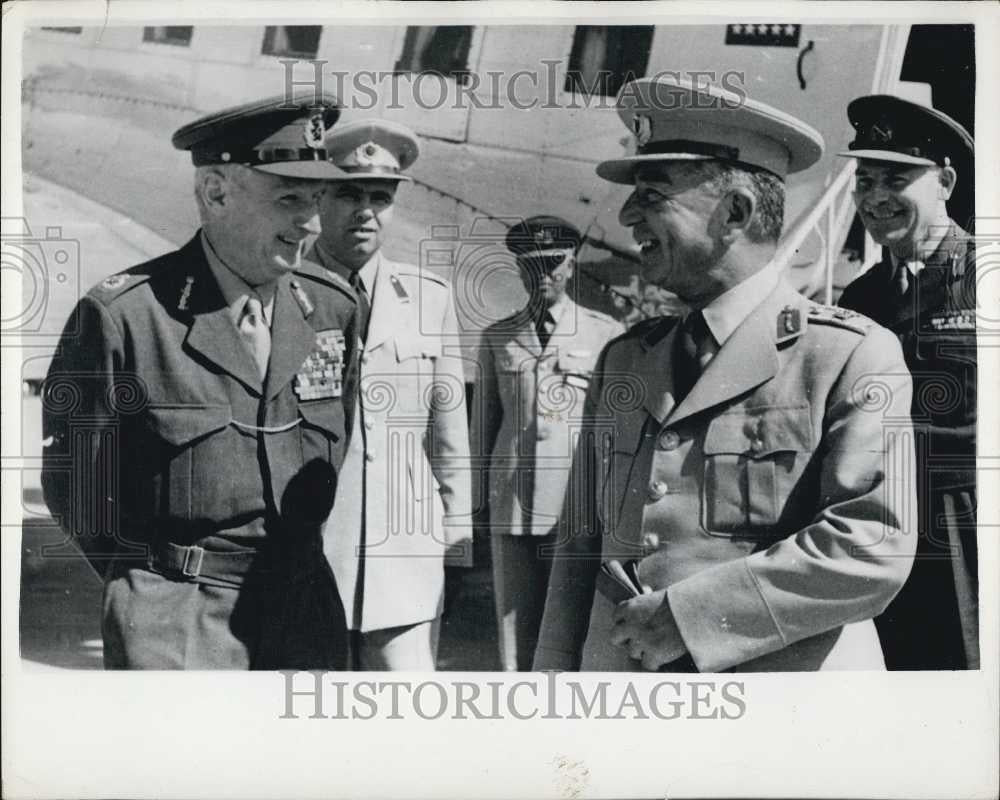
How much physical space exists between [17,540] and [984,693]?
11.1 feet

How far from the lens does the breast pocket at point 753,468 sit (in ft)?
12.9

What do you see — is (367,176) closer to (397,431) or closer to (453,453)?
(397,431)

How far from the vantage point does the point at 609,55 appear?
4.12 metres

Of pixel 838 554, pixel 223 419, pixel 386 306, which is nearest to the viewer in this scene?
pixel 838 554

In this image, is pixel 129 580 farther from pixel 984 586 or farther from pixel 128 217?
pixel 984 586

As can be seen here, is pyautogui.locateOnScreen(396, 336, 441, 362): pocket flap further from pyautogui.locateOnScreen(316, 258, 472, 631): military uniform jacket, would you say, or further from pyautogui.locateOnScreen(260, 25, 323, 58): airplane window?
pyautogui.locateOnScreen(260, 25, 323, 58): airplane window

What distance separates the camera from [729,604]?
3.92 metres

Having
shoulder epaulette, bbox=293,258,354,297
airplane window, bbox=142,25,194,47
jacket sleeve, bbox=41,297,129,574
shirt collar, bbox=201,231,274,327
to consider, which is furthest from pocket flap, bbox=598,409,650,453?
airplane window, bbox=142,25,194,47

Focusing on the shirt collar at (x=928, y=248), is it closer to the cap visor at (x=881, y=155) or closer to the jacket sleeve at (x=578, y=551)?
the cap visor at (x=881, y=155)

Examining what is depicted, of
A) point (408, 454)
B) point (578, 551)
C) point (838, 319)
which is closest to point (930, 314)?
point (838, 319)

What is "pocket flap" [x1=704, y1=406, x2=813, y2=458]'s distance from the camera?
3938 millimetres

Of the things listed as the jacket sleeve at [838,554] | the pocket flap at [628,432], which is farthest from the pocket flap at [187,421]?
the jacket sleeve at [838,554]

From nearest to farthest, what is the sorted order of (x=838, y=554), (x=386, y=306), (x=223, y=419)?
(x=838, y=554)
(x=223, y=419)
(x=386, y=306)

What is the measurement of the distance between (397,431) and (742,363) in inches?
46.4
